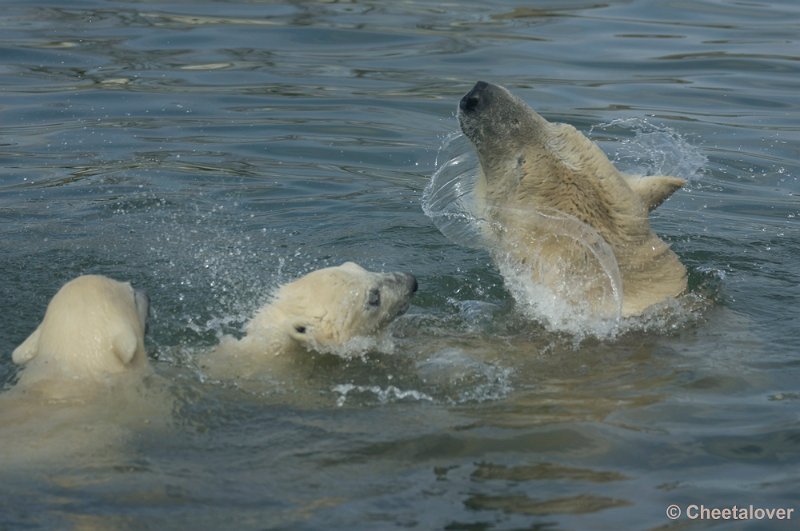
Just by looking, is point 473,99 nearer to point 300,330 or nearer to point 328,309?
point 328,309

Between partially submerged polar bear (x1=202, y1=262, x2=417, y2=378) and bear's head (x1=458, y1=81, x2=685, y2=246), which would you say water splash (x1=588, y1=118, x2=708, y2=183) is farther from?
partially submerged polar bear (x1=202, y1=262, x2=417, y2=378)

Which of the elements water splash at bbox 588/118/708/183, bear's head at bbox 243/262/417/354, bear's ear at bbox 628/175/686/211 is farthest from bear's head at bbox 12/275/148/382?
water splash at bbox 588/118/708/183

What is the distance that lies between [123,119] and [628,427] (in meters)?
7.64

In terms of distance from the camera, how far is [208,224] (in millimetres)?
9148

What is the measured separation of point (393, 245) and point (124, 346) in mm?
3270

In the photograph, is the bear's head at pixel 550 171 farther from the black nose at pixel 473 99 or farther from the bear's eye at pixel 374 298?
the bear's eye at pixel 374 298

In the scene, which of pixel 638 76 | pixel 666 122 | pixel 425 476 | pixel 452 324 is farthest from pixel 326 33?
pixel 425 476

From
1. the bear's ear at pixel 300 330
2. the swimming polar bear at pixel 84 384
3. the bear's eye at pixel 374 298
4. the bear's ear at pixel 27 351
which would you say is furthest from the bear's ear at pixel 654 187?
the bear's ear at pixel 27 351

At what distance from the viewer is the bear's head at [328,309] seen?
21.3 ft

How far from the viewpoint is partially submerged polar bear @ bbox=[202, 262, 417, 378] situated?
6461mm

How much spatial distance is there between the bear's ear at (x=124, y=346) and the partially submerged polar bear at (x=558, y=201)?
2.10 m

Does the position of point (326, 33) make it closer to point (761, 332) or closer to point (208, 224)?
point (208, 224)

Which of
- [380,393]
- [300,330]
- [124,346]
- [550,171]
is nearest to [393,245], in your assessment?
[550,171]

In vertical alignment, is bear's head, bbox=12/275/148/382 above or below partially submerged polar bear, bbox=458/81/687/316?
below
